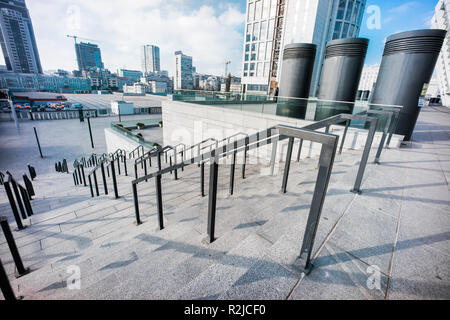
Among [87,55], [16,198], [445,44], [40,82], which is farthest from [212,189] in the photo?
[87,55]

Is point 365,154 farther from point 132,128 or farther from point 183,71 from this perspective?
point 183,71

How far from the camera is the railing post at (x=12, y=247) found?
79.8 inches

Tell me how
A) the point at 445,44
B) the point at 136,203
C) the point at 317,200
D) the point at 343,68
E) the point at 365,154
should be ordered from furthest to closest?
the point at 445,44 < the point at 343,68 < the point at 136,203 < the point at 365,154 < the point at 317,200

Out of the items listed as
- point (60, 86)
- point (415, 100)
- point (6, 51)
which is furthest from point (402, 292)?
point (6, 51)

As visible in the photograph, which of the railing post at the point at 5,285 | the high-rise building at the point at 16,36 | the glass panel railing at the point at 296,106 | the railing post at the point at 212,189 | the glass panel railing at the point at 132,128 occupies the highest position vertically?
the high-rise building at the point at 16,36

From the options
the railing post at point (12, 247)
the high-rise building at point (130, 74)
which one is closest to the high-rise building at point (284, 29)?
the railing post at point (12, 247)

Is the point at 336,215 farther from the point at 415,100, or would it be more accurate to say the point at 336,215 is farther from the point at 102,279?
the point at 415,100

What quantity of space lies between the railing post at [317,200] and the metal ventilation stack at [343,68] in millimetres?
8816

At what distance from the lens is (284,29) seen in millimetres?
32812

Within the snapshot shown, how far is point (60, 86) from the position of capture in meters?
123

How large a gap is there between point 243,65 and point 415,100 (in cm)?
3820

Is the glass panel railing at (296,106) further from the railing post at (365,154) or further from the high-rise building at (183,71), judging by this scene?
the high-rise building at (183,71)

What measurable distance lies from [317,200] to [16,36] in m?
198

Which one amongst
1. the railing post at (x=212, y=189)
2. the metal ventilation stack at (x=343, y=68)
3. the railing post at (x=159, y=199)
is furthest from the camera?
the metal ventilation stack at (x=343, y=68)
